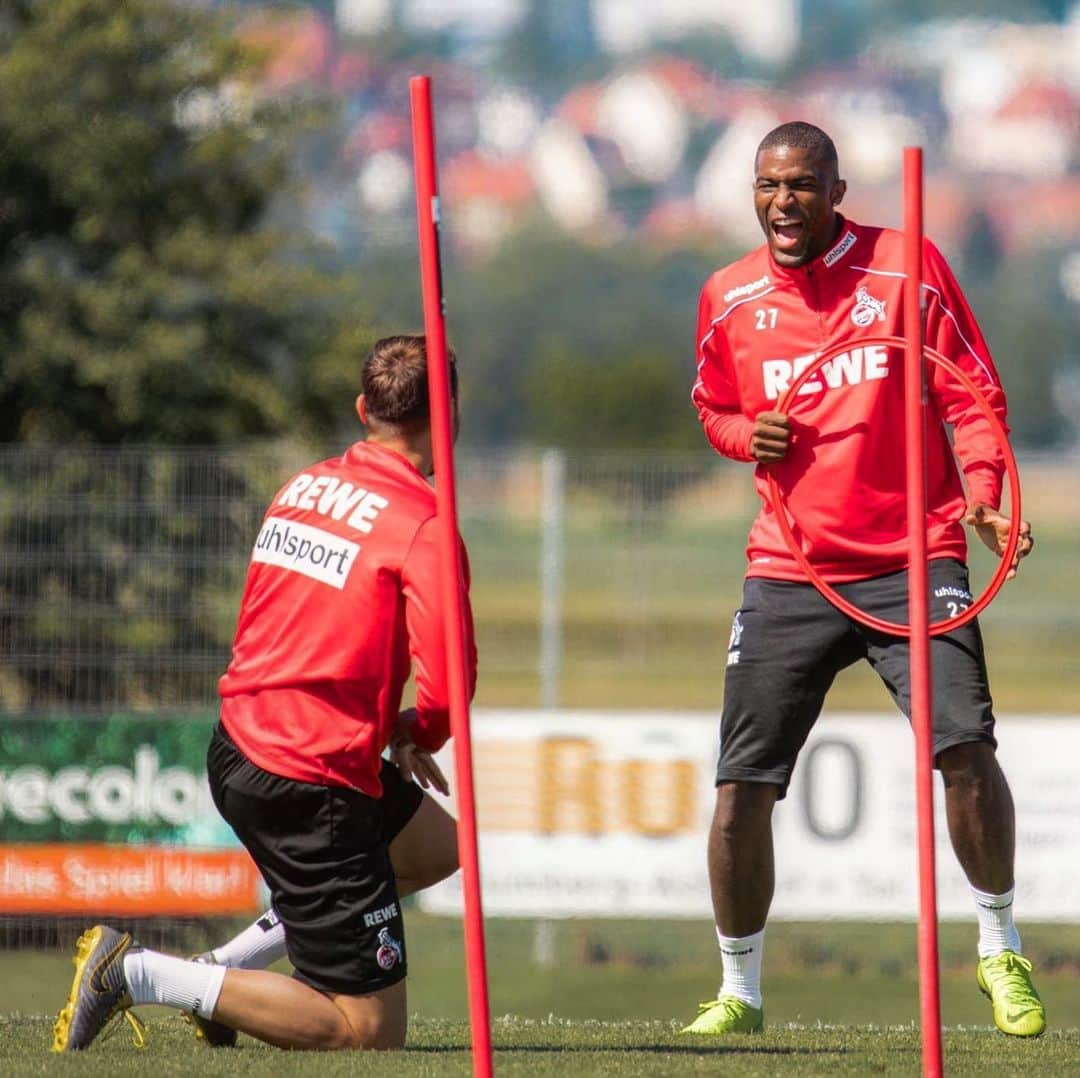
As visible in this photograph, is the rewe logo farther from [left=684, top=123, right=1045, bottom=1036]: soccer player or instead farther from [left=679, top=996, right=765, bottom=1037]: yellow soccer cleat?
[left=679, top=996, right=765, bottom=1037]: yellow soccer cleat

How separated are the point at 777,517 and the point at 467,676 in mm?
1330

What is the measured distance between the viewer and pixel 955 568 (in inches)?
225

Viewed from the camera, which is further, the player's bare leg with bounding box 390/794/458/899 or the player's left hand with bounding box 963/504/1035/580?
the player's bare leg with bounding box 390/794/458/899

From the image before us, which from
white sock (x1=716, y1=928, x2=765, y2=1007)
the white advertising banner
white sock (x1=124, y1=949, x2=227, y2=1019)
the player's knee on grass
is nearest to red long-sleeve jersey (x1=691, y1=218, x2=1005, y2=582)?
white sock (x1=716, y1=928, x2=765, y2=1007)

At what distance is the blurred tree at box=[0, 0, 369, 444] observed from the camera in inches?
584

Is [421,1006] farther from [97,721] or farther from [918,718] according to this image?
[918,718]

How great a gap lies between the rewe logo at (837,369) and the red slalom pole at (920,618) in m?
1.18

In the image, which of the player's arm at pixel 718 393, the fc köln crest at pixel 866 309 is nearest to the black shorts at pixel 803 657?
the player's arm at pixel 718 393

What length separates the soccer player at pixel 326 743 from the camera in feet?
17.0

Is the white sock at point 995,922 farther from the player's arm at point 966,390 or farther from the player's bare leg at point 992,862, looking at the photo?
the player's arm at point 966,390

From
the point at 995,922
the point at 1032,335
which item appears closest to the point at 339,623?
the point at 995,922

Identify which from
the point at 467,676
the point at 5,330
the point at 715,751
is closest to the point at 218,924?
the point at 715,751

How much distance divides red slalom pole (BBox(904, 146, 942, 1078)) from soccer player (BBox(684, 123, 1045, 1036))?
1137 mm

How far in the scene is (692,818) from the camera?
10992mm
